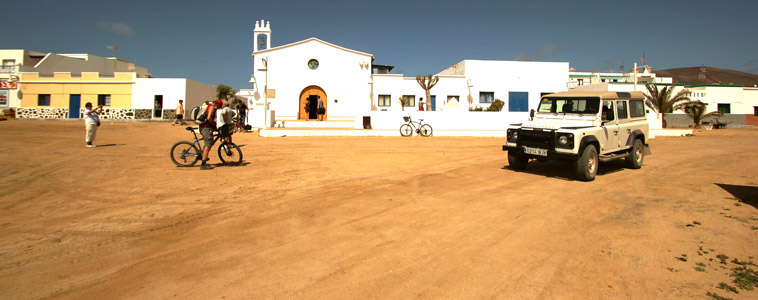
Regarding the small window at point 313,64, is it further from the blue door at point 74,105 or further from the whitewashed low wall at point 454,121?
the blue door at point 74,105

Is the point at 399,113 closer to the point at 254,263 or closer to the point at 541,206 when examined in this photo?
the point at 541,206

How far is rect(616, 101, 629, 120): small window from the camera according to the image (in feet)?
30.1

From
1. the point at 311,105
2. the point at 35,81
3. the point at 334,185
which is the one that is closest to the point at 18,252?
the point at 334,185

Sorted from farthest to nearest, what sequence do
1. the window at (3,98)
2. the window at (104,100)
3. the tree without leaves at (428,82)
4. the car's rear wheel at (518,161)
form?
1. the window at (3,98)
2. the window at (104,100)
3. the tree without leaves at (428,82)
4. the car's rear wheel at (518,161)

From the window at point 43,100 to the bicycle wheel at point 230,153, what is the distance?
3189 cm

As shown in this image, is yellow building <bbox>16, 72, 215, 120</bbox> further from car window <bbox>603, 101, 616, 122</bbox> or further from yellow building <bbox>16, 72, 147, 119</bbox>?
car window <bbox>603, 101, 616, 122</bbox>

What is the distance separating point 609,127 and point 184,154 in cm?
968

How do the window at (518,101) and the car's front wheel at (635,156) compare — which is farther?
the window at (518,101)

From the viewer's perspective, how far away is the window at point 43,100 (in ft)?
105

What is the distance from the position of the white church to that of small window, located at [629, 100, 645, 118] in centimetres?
1084

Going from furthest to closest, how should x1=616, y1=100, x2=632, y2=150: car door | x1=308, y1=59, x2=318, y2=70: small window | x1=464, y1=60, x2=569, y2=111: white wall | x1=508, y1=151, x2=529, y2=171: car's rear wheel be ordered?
1. x1=464, y1=60, x2=569, y2=111: white wall
2. x1=308, y1=59, x2=318, y2=70: small window
3. x1=616, y1=100, x2=632, y2=150: car door
4. x1=508, y1=151, x2=529, y2=171: car's rear wheel

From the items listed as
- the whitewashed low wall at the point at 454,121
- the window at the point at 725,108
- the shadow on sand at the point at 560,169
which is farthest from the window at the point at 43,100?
the window at the point at 725,108

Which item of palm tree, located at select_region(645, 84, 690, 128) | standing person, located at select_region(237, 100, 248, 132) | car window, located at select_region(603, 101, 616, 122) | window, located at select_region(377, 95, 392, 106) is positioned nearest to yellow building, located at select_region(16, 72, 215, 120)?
standing person, located at select_region(237, 100, 248, 132)

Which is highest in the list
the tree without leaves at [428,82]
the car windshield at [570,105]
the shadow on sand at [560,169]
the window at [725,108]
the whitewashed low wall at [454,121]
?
the tree without leaves at [428,82]
